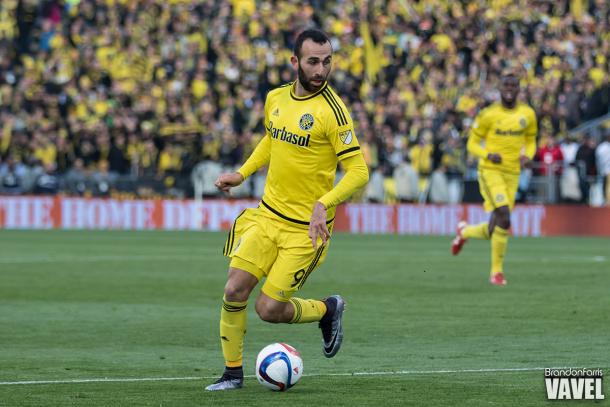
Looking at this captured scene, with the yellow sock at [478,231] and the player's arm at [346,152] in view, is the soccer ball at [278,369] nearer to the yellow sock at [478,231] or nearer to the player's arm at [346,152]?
the player's arm at [346,152]

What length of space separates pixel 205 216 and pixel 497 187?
1763 centimetres

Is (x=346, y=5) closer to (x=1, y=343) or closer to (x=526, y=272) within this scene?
(x=526, y=272)

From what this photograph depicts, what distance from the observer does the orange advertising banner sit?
32.9 metres

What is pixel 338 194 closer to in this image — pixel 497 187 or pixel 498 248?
pixel 498 248

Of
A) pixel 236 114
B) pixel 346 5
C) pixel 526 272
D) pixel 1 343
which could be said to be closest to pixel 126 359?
pixel 1 343

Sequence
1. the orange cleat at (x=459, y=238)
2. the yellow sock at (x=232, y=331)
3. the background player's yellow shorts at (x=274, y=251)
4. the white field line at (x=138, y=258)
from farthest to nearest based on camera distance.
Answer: the white field line at (x=138, y=258) → the orange cleat at (x=459, y=238) → the background player's yellow shorts at (x=274, y=251) → the yellow sock at (x=232, y=331)

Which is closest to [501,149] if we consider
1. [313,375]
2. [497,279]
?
[497,279]

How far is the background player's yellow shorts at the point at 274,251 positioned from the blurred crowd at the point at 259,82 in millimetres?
22991

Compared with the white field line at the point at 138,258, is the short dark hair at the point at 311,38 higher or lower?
higher

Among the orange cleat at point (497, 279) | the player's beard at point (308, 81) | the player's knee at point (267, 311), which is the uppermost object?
the player's beard at point (308, 81)

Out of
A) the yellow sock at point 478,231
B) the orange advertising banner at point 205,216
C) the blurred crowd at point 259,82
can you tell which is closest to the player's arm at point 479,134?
the yellow sock at point 478,231

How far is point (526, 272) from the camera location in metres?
20.1

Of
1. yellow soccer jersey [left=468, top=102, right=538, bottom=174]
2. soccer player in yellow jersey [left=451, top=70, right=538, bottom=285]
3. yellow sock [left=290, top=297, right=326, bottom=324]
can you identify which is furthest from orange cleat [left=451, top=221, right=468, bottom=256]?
yellow sock [left=290, top=297, right=326, bottom=324]

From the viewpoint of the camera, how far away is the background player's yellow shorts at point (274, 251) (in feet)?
29.9
